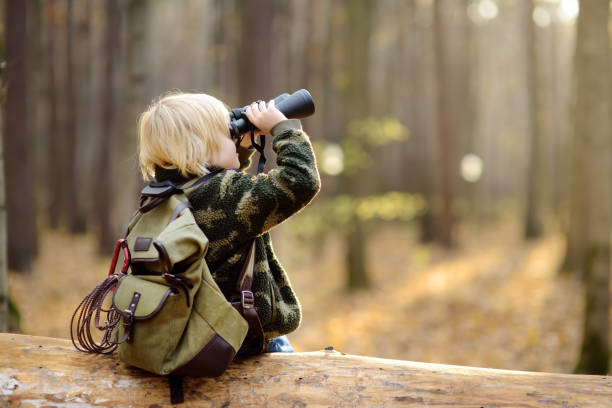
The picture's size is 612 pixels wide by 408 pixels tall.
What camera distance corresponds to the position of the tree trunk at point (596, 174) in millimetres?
4691

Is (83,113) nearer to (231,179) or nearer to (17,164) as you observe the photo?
(17,164)

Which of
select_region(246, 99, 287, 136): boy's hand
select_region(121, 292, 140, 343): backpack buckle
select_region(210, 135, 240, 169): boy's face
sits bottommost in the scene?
select_region(121, 292, 140, 343): backpack buckle

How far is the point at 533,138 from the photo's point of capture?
14047 mm

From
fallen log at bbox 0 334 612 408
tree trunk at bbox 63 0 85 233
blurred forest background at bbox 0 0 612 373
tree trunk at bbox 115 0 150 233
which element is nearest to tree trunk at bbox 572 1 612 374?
blurred forest background at bbox 0 0 612 373

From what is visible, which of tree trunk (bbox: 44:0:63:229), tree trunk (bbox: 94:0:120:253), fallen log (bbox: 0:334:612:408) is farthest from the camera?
tree trunk (bbox: 44:0:63:229)

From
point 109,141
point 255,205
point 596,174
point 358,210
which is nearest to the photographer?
point 255,205

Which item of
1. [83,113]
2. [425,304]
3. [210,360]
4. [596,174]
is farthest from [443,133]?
[83,113]

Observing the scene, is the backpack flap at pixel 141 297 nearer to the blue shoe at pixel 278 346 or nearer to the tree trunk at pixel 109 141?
the blue shoe at pixel 278 346

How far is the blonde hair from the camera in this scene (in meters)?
2.04

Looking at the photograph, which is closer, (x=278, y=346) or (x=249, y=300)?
(x=249, y=300)

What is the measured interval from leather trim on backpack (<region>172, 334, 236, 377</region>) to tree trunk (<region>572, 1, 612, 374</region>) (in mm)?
4142

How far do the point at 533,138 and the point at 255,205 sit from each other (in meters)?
13.9

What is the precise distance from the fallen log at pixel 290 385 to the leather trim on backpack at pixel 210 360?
0.16 meters

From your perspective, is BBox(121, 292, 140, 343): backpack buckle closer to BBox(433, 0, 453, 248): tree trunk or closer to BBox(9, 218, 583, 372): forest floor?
BBox(9, 218, 583, 372): forest floor
